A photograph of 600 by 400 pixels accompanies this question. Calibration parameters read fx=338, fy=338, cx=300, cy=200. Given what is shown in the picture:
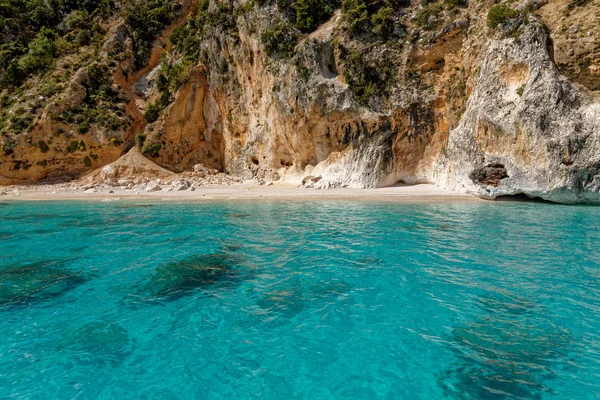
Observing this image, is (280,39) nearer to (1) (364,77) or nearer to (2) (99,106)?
(1) (364,77)

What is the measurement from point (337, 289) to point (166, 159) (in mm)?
33076

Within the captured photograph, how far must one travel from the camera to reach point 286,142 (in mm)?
30125

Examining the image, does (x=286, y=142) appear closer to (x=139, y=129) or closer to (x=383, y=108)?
(x=383, y=108)

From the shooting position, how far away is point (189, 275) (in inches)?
305

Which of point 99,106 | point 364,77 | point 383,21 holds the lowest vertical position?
point 99,106

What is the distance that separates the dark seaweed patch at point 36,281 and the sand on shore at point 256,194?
1419cm

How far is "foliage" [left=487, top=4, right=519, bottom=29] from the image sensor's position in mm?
19766

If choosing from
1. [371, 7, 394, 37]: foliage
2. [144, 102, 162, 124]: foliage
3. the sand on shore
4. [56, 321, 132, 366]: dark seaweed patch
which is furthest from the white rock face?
[144, 102, 162, 124]: foliage

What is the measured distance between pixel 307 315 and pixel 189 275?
3408 mm

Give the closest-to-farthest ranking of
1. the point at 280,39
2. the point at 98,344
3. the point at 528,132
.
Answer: the point at 98,344
the point at 528,132
the point at 280,39

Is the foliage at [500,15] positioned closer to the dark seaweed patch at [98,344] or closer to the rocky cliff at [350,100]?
the rocky cliff at [350,100]

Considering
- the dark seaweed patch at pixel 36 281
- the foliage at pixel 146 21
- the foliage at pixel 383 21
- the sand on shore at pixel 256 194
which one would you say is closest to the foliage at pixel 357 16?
the foliage at pixel 383 21

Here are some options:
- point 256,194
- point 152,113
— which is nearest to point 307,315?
point 256,194

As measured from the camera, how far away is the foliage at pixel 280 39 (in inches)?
1129
